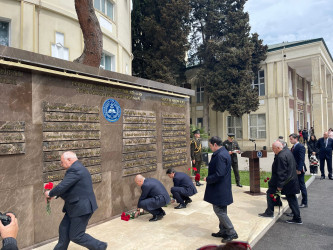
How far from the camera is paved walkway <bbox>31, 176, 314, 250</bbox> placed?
4609 mm

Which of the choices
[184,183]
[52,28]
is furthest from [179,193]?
[52,28]

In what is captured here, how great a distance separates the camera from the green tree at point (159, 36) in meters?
21.0

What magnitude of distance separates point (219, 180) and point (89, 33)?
6357 mm

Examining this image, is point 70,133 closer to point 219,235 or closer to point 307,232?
point 219,235


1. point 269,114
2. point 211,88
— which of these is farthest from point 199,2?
point 269,114

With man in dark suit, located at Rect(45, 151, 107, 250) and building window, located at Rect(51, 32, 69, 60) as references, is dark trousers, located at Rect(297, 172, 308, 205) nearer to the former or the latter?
man in dark suit, located at Rect(45, 151, 107, 250)

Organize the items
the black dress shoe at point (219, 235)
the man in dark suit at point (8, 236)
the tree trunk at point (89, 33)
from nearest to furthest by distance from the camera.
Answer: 1. the man in dark suit at point (8, 236)
2. the black dress shoe at point (219, 235)
3. the tree trunk at point (89, 33)

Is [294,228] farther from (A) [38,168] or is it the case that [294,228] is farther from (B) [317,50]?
(B) [317,50]

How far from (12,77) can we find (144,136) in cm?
348

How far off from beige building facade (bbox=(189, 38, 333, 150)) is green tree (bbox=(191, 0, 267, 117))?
1599mm

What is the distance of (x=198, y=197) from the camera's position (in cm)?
789

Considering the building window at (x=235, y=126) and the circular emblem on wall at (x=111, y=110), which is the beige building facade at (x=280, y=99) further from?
the circular emblem on wall at (x=111, y=110)

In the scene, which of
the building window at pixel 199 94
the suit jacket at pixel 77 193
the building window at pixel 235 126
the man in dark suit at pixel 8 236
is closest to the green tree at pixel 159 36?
the building window at pixel 199 94

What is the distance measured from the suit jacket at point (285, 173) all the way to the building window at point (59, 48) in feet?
33.2
